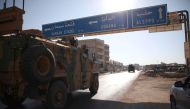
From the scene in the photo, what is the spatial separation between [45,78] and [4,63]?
144 centimetres

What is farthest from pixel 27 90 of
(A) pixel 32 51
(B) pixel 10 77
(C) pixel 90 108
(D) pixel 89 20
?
(D) pixel 89 20

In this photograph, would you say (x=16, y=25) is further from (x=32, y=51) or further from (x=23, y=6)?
(x=32, y=51)

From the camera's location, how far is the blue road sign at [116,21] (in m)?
20.5

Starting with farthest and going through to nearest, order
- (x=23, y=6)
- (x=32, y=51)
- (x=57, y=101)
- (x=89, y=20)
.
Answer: (x=89, y=20), (x=23, y=6), (x=57, y=101), (x=32, y=51)

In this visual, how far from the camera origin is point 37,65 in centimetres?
852

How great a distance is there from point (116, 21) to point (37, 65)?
1389cm

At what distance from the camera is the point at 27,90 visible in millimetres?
8555

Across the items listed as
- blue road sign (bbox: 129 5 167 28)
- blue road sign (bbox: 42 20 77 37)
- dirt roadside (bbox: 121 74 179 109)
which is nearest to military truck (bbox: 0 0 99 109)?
dirt roadside (bbox: 121 74 179 109)

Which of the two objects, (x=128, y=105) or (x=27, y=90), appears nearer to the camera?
(x=27, y=90)

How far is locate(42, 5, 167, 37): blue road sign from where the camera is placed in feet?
67.1

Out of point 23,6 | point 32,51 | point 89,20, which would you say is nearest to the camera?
point 32,51

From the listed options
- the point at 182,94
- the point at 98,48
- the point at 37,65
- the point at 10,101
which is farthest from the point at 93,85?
the point at 98,48

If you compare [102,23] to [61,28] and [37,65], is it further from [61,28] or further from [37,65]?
[37,65]

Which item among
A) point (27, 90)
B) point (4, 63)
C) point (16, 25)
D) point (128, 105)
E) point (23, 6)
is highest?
point (23, 6)
